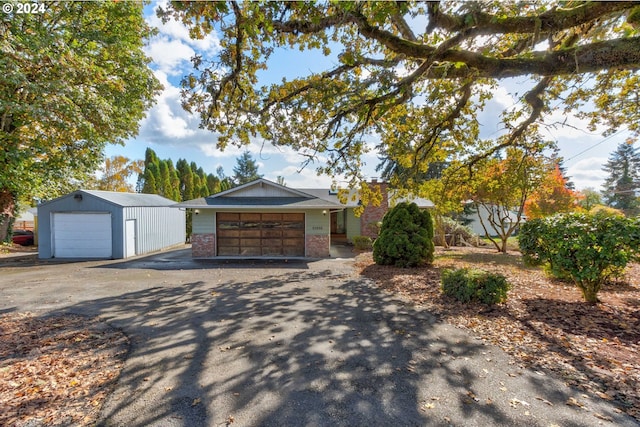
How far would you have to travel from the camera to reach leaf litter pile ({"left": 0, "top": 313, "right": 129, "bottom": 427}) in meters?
2.74

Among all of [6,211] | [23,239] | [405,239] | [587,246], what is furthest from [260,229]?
[23,239]

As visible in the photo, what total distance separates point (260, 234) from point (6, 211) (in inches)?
542

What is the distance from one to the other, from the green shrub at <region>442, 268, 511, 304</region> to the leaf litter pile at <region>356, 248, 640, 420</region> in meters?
0.16

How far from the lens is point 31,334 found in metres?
4.57

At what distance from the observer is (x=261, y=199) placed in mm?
13266

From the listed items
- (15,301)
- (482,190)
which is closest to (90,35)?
(15,301)

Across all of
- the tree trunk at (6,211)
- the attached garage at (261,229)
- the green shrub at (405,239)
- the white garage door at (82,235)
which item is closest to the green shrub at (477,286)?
the green shrub at (405,239)

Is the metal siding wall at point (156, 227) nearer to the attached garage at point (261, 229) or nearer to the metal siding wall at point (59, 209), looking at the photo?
the metal siding wall at point (59, 209)

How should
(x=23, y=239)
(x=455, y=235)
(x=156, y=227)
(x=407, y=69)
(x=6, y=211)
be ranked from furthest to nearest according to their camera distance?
1. (x=23, y=239)
2. (x=455, y=235)
3. (x=156, y=227)
4. (x=6, y=211)
5. (x=407, y=69)

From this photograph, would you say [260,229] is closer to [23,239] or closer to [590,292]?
[590,292]

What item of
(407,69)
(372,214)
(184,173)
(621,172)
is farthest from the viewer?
(621,172)

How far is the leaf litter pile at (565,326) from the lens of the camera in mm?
3201

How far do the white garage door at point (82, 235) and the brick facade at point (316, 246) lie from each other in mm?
9082

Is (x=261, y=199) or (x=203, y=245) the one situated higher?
(x=261, y=199)
